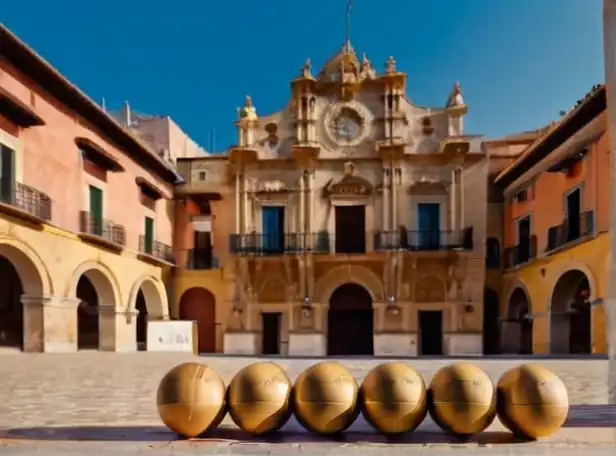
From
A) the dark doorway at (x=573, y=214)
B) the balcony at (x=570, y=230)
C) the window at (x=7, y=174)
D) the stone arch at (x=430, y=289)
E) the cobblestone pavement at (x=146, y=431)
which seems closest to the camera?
the cobblestone pavement at (x=146, y=431)

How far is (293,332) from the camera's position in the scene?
21.0 m

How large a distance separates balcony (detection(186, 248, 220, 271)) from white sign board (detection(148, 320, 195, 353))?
735 centimetres

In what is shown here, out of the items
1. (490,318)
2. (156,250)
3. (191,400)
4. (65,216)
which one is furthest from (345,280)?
(191,400)

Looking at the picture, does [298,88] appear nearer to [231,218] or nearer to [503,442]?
[231,218]

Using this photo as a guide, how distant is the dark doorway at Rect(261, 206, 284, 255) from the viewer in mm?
21812

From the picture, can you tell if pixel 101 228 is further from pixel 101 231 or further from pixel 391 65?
pixel 391 65

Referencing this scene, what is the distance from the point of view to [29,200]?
47.3 ft

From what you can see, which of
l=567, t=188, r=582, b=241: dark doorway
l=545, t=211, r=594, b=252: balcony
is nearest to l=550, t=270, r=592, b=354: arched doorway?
l=545, t=211, r=594, b=252: balcony

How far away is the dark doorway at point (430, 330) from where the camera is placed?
21.3 m

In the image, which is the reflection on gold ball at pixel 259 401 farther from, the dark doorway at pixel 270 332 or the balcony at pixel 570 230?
the dark doorway at pixel 270 332

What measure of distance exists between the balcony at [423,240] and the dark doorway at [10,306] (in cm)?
1091

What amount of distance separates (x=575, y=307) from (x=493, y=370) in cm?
837

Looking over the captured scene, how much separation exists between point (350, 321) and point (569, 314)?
7.05 meters

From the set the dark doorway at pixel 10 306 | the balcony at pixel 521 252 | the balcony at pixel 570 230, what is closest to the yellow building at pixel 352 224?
the balcony at pixel 521 252
